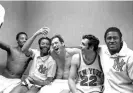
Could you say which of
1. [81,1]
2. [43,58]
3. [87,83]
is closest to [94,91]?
[87,83]

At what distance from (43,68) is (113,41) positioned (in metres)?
0.86

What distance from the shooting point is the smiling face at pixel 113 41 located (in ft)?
5.16

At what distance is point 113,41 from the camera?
157 cm

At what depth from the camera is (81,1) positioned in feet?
9.27

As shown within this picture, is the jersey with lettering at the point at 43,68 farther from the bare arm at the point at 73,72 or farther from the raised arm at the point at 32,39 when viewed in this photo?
the bare arm at the point at 73,72

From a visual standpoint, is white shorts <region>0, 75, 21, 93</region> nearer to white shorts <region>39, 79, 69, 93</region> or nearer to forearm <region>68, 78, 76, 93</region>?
white shorts <region>39, 79, 69, 93</region>

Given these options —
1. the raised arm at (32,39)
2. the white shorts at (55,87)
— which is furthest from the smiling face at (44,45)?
the white shorts at (55,87)

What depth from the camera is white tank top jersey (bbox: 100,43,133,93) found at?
1496 mm

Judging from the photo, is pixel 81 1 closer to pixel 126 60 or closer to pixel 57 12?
pixel 57 12

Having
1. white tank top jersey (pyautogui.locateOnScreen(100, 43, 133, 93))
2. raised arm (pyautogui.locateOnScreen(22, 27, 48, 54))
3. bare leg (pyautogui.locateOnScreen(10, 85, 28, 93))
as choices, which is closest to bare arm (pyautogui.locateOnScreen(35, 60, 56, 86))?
bare leg (pyautogui.locateOnScreen(10, 85, 28, 93))

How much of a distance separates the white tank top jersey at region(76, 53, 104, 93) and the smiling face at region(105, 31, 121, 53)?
0.71ft

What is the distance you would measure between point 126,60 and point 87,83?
1.32 feet

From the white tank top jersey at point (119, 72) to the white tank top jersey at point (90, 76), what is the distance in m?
0.09

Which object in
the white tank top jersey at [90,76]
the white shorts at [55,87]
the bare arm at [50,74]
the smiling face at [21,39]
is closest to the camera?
the white tank top jersey at [90,76]
